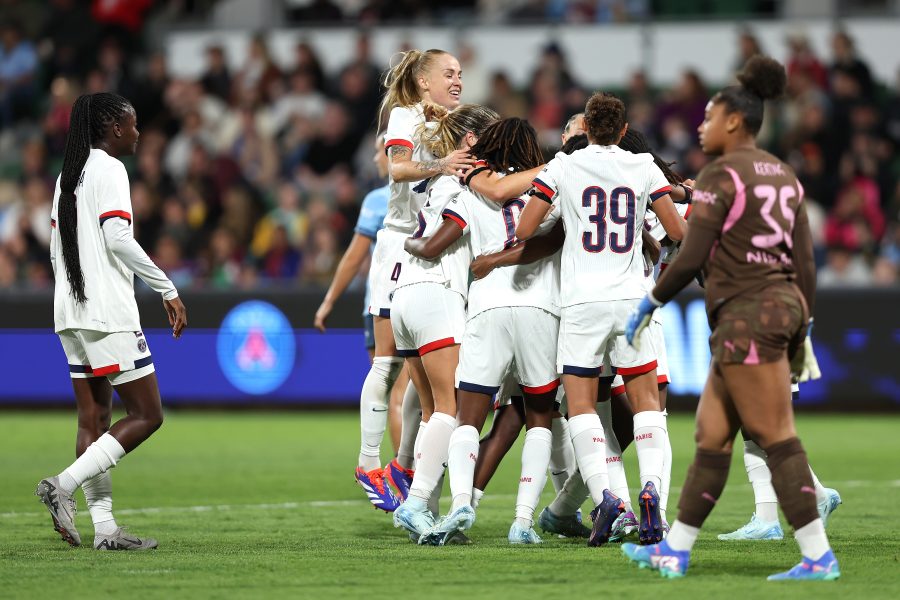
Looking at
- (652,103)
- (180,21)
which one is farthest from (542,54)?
(180,21)

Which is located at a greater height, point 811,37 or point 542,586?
point 811,37

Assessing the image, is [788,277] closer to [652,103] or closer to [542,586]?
[542,586]

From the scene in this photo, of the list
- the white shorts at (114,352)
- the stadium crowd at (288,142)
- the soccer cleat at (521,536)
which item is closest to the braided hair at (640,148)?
the soccer cleat at (521,536)

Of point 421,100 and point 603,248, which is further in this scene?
point 421,100

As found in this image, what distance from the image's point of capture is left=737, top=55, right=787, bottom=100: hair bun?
587 cm

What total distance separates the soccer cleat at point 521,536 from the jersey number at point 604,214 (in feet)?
4.80

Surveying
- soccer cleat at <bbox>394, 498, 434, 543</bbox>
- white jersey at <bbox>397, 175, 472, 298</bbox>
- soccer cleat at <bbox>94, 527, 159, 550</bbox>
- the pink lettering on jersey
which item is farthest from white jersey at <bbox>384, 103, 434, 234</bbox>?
soccer cleat at <bbox>94, 527, 159, 550</bbox>

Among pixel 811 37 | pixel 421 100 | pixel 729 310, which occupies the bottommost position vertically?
pixel 729 310

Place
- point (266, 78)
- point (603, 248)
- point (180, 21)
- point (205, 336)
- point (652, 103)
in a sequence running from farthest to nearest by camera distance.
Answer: point (180, 21) → point (266, 78) → point (652, 103) → point (205, 336) → point (603, 248)

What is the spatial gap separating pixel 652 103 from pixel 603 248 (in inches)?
454

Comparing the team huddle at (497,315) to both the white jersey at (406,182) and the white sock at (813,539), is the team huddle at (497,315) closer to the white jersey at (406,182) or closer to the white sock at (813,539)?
the white jersey at (406,182)

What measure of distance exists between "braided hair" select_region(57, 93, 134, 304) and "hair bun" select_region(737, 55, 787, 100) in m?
3.29

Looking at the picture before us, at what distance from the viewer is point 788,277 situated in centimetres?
589

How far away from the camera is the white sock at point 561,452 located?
768 cm
